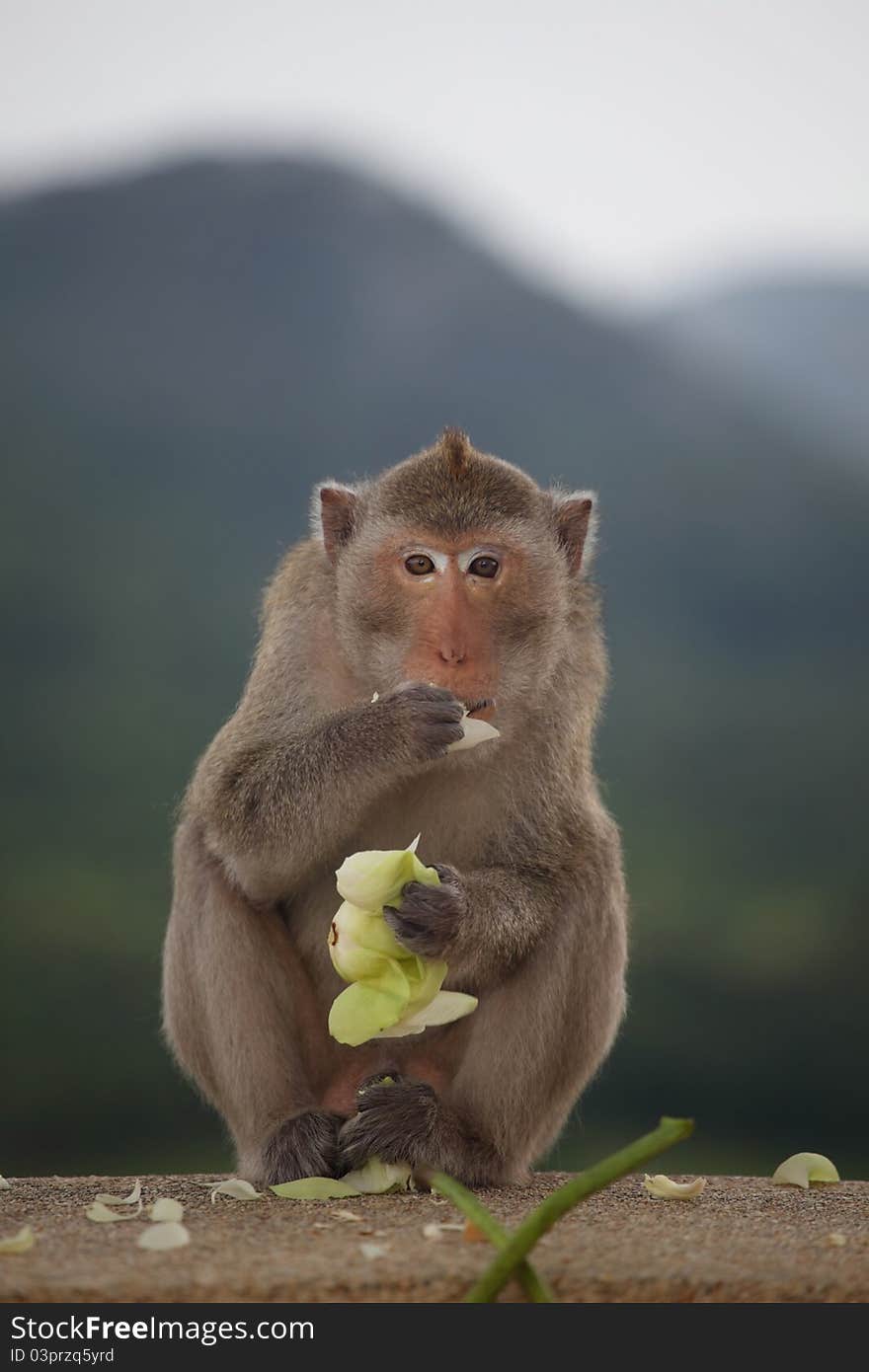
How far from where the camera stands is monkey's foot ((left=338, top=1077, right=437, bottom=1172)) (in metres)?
5.22

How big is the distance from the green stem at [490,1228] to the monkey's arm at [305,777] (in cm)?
185

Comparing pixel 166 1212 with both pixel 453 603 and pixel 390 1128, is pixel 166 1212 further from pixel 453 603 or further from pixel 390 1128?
pixel 453 603

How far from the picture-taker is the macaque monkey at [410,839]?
5.24 metres

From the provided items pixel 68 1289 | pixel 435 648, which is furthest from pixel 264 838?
pixel 68 1289

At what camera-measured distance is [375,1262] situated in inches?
148

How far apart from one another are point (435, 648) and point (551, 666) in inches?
21.6

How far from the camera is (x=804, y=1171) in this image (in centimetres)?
625

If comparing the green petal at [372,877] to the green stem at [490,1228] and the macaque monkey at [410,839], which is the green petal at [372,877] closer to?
the macaque monkey at [410,839]

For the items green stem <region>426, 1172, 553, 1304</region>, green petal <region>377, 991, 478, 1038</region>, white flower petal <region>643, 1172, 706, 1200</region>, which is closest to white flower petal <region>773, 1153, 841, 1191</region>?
white flower petal <region>643, 1172, 706, 1200</region>

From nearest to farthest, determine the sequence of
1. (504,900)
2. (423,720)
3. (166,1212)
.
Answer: (166,1212) → (423,720) → (504,900)

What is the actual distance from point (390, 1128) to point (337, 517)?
211 cm

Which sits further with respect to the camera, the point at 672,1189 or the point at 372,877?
the point at 672,1189

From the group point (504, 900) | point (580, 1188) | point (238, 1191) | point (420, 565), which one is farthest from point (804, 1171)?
point (580, 1188)

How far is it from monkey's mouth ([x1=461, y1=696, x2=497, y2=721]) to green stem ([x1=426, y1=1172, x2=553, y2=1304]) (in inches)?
78.1
